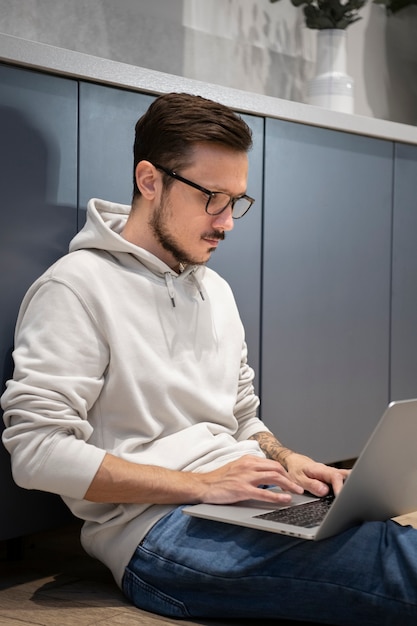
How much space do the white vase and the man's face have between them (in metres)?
1.31

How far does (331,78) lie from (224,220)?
1.42 metres

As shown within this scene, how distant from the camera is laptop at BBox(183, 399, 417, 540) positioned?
63.8 inches

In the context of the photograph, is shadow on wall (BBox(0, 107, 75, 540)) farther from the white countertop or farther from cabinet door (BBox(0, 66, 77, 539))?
the white countertop

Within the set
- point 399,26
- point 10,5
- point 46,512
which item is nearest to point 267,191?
point 10,5

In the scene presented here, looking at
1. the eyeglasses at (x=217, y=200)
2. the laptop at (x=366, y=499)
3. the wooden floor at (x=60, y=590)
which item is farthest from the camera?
the eyeglasses at (x=217, y=200)

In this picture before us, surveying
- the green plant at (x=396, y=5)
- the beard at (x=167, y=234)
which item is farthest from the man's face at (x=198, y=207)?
the green plant at (x=396, y=5)

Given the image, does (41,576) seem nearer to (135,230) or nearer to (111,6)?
(135,230)

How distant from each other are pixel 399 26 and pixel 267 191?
1.60m

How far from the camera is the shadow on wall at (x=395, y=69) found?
3.89 meters

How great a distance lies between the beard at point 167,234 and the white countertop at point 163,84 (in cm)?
35

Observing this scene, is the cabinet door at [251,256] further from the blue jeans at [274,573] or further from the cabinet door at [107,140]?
the blue jeans at [274,573]

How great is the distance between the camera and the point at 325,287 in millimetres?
2928

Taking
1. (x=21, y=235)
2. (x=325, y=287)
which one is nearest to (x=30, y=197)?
(x=21, y=235)

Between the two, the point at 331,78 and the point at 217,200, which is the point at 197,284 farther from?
the point at 331,78
